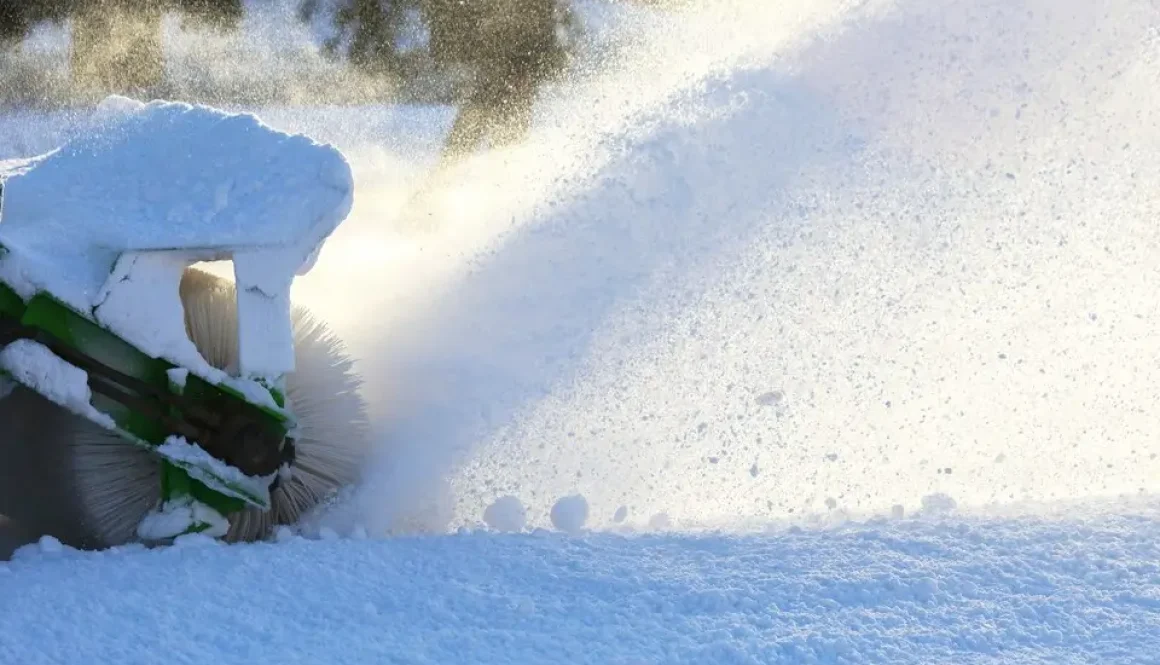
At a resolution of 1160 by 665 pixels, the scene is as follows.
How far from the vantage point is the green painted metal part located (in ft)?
9.41

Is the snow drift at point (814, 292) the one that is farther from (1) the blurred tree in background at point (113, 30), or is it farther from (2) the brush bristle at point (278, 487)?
(1) the blurred tree in background at point (113, 30)

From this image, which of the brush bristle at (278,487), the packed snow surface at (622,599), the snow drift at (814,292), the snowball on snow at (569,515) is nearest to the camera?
the packed snow surface at (622,599)

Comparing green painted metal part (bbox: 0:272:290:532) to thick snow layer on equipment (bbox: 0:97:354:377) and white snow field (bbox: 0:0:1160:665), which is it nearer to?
thick snow layer on equipment (bbox: 0:97:354:377)

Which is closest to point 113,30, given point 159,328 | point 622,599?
point 159,328

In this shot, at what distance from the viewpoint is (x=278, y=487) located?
10.3ft

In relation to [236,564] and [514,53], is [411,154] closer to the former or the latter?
[514,53]

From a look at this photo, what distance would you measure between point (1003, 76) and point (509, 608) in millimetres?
2397

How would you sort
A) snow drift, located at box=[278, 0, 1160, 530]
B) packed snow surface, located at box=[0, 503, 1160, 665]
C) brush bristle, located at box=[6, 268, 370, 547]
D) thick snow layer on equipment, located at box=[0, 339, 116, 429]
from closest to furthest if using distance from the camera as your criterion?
packed snow surface, located at box=[0, 503, 1160, 665] < thick snow layer on equipment, located at box=[0, 339, 116, 429] < brush bristle, located at box=[6, 268, 370, 547] < snow drift, located at box=[278, 0, 1160, 530]

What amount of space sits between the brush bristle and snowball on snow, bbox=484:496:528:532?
1.39 ft

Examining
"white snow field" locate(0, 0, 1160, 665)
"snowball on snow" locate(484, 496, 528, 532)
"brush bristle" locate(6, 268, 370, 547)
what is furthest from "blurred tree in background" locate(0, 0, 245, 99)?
"snowball on snow" locate(484, 496, 528, 532)

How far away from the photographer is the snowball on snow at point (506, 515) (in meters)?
3.01

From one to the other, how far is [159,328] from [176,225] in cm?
21

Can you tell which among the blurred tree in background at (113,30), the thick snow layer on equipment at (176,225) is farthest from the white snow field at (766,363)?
the blurred tree in background at (113,30)

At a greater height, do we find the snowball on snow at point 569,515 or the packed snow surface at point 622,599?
the snowball on snow at point 569,515
